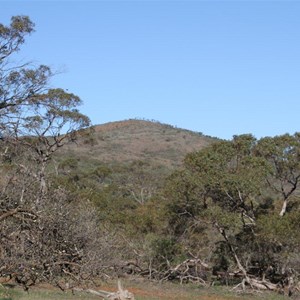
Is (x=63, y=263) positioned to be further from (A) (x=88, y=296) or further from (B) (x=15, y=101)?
(A) (x=88, y=296)

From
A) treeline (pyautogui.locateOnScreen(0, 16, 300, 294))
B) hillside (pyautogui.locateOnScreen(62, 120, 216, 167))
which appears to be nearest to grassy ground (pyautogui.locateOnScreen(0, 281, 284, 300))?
treeline (pyautogui.locateOnScreen(0, 16, 300, 294))

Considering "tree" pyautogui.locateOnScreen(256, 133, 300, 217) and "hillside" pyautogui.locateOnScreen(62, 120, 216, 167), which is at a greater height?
"hillside" pyautogui.locateOnScreen(62, 120, 216, 167)

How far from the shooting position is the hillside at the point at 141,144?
273 feet

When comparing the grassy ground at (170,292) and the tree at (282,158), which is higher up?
the tree at (282,158)

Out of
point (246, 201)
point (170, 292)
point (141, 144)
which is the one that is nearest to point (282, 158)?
point (246, 201)

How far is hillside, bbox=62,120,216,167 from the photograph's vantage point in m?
83.2

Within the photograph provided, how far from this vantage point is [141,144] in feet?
314

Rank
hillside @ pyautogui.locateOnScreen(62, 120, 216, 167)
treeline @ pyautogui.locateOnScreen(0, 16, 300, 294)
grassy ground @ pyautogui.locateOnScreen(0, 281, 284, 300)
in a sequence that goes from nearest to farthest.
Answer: grassy ground @ pyautogui.locateOnScreen(0, 281, 284, 300)
treeline @ pyautogui.locateOnScreen(0, 16, 300, 294)
hillside @ pyautogui.locateOnScreen(62, 120, 216, 167)

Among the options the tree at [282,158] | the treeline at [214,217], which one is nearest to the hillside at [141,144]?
the treeline at [214,217]

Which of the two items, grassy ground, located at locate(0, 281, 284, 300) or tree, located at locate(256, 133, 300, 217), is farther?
tree, located at locate(256, 133, 300, 217)

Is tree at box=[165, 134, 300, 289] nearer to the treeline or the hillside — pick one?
the treeline

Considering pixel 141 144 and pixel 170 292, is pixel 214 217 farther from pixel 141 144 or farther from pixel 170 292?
pixel 141 144

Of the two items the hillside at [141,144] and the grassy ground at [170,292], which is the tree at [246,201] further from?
the hillside at [141,144]

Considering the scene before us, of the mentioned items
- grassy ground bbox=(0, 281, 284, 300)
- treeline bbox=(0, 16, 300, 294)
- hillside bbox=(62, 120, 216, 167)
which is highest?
hillside bbox=(62, 120, 216, 167)
